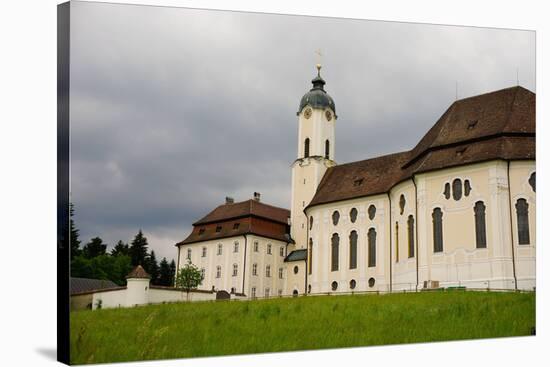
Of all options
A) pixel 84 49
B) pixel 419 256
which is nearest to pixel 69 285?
pixel 84 49

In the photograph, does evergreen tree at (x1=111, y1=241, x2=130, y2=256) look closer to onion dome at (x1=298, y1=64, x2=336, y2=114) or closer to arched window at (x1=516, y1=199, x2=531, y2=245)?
arched window at (x1=516, y1=199, x2=531, y2=245)

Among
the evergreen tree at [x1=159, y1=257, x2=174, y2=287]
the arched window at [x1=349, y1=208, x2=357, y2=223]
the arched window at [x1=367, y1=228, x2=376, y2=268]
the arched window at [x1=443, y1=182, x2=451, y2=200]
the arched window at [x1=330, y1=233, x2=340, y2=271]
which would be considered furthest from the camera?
the arched window at [x1=330, y1=233, x2=340, y2=271]

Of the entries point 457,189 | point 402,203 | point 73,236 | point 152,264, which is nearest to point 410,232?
point 402,203

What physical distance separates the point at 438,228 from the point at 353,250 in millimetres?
7331

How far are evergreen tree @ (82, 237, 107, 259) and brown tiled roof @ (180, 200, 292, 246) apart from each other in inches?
803

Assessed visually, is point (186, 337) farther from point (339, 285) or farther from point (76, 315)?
point (339, 285)

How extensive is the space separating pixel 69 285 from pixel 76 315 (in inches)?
24.1

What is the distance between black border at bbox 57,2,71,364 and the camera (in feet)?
43.2

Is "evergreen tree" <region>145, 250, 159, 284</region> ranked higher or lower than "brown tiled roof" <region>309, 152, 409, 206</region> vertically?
lower

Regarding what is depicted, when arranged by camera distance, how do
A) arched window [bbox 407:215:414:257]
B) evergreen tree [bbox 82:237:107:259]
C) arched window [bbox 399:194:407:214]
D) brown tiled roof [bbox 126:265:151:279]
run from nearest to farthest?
evergreen tree [bbox 82:237:107:259] → brown tiled roof [bbox 126:265:151:279] → arched window [bbox 407:215:414:257] → arched window [bbox 399:194:407:214]

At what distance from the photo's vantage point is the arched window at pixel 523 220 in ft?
72.3

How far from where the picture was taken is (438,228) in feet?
81.3

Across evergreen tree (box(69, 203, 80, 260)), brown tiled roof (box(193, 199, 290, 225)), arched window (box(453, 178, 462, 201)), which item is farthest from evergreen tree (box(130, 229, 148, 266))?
brown tiled roof (box(193, 199, 290, 225))

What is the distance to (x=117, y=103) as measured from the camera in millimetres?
14797
